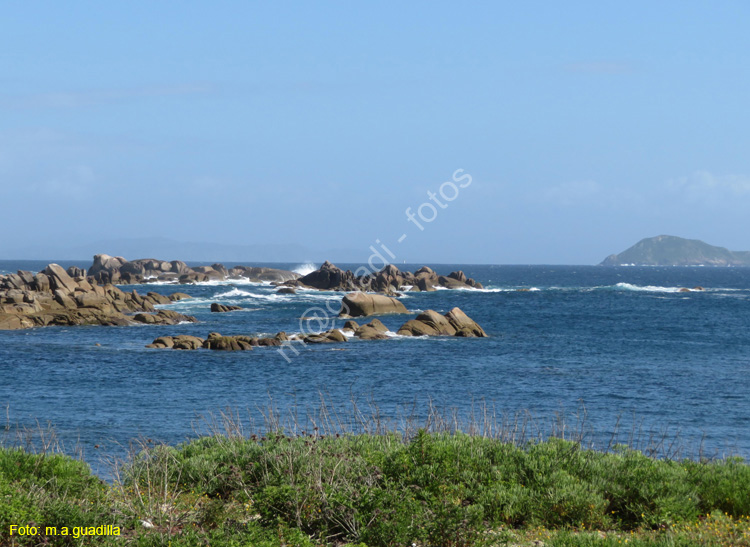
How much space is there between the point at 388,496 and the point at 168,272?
466 ft

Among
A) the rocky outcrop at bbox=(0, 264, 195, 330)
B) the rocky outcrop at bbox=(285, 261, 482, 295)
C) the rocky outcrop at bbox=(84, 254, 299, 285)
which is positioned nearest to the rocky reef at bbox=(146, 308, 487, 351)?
the rocky outcrop at bbox=(0, 264, 195, 330)

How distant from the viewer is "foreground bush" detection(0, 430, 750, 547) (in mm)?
9000

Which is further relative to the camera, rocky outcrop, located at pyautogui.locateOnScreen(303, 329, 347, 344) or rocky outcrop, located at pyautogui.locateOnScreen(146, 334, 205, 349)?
rocky outcrop, located at pyautogui.locateOnScreen(303, 329, 347, 344)

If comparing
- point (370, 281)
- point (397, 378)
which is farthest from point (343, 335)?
point (370, 281)

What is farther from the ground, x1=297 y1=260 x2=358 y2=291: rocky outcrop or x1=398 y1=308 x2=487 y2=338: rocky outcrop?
x1=297 y1=260 x2=358 y2=291: rocky outcrop

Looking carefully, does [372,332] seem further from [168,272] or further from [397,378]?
[168,272]

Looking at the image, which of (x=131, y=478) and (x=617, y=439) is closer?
(x=131, y=478)

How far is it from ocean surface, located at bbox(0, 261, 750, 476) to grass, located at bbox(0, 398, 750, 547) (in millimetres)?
1593

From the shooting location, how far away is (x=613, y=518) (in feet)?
35.1

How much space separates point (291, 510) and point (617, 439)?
14700mm

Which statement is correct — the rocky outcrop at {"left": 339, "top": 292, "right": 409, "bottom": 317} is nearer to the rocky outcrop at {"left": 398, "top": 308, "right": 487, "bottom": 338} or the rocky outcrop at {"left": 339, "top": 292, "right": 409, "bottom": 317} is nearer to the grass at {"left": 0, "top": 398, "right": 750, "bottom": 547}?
the rocky outcrop at {"left": 398, "top": 308, "right": 487, "bottom": 338}

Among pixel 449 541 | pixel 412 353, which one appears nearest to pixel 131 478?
pixel 449 541

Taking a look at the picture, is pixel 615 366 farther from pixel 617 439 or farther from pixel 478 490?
pixel 478 490

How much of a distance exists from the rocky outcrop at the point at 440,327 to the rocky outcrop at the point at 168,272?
87.3m
